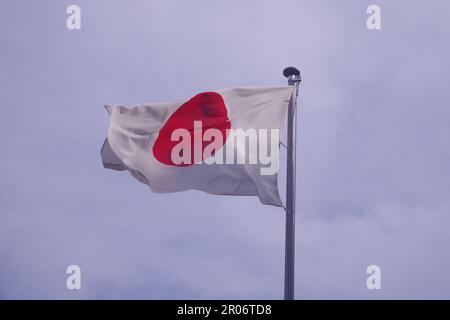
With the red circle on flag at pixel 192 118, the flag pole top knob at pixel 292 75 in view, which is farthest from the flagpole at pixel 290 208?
the red circle on flag at pixel 192 118

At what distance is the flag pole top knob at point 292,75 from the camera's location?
14250mm

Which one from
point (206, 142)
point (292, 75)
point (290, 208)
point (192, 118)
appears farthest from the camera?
point (192, 118)

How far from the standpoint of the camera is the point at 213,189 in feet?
49.0

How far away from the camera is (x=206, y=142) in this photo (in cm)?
1575

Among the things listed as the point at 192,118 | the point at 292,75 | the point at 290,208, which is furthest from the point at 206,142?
the point at 290,208

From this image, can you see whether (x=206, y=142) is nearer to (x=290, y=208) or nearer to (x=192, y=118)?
(x=192, y=118)

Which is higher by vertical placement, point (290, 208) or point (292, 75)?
point (292, 75)

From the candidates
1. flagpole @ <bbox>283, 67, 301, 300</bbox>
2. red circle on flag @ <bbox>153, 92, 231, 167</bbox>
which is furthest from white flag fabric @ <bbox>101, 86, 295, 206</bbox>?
flagpole @ <bbox>283, 67, 301, 300</bbox>

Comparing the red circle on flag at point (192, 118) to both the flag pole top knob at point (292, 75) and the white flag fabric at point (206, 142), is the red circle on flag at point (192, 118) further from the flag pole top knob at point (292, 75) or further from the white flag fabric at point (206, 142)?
the flag pole top knob at point (292, 75)

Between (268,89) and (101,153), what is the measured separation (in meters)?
3.67

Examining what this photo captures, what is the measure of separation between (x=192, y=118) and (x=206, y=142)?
0.74 meters

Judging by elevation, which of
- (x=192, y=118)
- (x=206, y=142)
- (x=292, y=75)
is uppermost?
(x=292, y=75)

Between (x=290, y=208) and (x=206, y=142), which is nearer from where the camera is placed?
(x=290, y=208)
